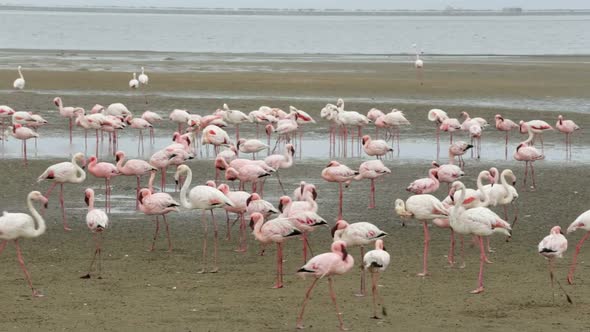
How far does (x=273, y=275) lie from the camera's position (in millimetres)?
12047

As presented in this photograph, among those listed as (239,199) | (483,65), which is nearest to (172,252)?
(239,199)

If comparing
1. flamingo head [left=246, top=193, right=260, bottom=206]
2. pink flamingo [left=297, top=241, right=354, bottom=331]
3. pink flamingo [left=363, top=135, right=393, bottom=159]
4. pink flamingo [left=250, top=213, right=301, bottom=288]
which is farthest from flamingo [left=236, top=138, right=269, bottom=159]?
pink flamingo [left=297, top=241, right=354, bottom=331]

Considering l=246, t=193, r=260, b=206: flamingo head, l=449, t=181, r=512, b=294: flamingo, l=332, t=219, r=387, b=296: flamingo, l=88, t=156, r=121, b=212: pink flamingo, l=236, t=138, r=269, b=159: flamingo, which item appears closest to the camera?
l=332, t=219, r=387, b=296: flamingo

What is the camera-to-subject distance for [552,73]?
41.6 m

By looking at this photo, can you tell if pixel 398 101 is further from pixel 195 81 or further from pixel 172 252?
pixel 172 252

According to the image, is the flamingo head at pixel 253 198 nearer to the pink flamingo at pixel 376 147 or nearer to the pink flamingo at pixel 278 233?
the pink flamingo at pixel 278 233

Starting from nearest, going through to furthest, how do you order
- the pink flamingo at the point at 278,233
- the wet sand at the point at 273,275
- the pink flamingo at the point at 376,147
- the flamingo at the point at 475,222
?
the wet sand at the point at 273,275 < the pink flamingo at the point at 278,233 < the flamingo at the point at 475,222 < the pink flamingo at the point at 376,147

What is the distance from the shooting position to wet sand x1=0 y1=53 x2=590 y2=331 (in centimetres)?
1012

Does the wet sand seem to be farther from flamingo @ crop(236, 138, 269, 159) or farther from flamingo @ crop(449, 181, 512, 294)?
flamingo @ crop(236, 138, 269, 159)

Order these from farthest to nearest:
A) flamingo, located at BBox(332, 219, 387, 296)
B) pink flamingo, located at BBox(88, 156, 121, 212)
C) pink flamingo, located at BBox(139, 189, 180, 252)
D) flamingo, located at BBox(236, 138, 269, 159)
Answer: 1. flamingo, located at BBox(236, 138, 269, 159)
2. pink flamingo, located at BBox(88, 156, 121, 212)
3. pink flamingo, located at BBox(139, 189, 180, 252)
4. flamingo, located at BBox(332, 219, 387, 296)

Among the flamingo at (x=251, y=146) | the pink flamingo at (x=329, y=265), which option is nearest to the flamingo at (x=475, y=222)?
the pink flamingo at (x=329, y=265)

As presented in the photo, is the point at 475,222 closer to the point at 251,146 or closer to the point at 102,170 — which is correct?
the point at 102,170

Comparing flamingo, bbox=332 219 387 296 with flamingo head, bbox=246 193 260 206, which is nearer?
flamingo, bbox=332 219 387 296

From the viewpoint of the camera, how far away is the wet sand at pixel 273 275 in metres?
10.1
